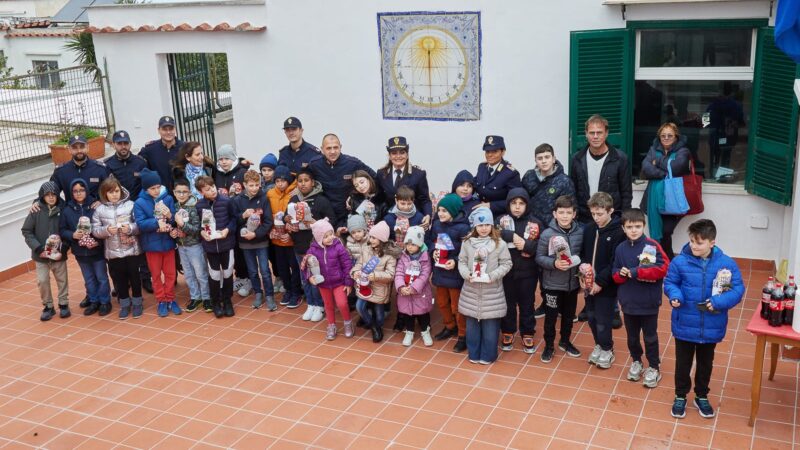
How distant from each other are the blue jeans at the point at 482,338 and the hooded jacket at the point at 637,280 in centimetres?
111

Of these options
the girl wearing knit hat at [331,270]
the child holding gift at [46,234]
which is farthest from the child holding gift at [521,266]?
the child holding gift at [46,234]

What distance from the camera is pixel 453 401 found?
20.2 feet

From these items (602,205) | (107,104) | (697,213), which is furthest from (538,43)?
(107,104)

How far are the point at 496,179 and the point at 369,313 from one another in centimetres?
166

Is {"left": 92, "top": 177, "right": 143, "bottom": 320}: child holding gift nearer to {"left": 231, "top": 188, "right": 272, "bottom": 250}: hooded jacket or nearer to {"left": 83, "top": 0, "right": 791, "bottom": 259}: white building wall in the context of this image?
{"left": 231, "top": 188, "right": 272, "bottom": 250}: hooded jacket

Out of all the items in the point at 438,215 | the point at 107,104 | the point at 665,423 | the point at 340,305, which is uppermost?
the point at 107,104

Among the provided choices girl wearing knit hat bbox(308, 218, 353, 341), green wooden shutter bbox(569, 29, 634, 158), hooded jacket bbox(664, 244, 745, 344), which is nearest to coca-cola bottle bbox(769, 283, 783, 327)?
hooded jacket bbox(664, 244, 745, 344)

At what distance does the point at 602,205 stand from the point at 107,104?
766cm

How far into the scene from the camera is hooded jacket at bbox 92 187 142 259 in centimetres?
778

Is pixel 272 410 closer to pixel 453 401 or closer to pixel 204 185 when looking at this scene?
pixel 453 401

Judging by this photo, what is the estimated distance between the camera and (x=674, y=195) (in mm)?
7984

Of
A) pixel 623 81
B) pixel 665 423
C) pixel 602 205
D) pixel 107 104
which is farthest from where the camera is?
pixel 107 104

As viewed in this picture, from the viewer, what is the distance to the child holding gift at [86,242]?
7789mm

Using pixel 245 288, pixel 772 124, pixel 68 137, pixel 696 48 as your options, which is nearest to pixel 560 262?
pixel 772 124
